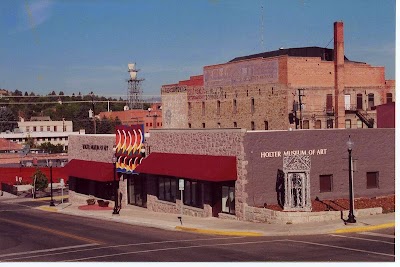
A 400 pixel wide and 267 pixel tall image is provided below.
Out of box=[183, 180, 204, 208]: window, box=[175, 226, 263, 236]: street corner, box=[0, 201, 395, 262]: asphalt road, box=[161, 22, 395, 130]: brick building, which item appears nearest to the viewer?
box=[0, 201, 395, 262]: asphalt road

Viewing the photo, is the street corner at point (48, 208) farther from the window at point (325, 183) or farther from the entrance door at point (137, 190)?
the window at point (325, 183)

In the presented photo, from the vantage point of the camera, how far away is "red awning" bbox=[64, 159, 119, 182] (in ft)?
145

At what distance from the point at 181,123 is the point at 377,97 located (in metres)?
23.1

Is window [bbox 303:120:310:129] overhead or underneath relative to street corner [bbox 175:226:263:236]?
overhead

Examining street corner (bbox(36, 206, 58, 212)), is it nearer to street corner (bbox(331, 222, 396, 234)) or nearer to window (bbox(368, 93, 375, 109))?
street corner (bbox(331, 222, 396, 234))

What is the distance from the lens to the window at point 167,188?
39000 mm

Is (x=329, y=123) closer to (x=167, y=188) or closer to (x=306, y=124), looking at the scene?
(x=306, y=124)

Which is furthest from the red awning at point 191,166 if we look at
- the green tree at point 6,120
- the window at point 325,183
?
the green tree at point 6,120

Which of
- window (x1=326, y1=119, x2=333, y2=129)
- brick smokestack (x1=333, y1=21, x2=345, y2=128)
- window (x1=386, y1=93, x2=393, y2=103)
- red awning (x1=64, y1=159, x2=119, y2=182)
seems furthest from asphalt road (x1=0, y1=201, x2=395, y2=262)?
window (x1=386, y1=93, x2=393, y2=103)

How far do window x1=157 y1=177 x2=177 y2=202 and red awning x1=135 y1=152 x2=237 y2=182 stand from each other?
134cm

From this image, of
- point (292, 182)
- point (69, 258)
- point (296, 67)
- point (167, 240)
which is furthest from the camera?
point (296, 67)

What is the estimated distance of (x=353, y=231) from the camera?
27922 millimetres

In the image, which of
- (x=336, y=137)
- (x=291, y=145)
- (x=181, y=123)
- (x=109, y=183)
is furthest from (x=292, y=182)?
(x=181, y=123)

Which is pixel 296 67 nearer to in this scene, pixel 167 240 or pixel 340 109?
pixel 340 109
